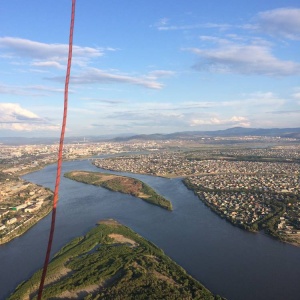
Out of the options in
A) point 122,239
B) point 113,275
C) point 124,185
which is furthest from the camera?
point 124,185

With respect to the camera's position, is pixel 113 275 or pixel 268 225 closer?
pixel 113 275

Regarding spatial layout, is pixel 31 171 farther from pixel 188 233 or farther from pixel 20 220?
pixel 188 233

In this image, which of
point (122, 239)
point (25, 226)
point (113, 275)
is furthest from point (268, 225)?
point (25, 226)

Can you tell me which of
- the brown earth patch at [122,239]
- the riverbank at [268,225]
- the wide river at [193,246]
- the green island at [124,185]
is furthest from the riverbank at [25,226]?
the riverbank at [268,225]

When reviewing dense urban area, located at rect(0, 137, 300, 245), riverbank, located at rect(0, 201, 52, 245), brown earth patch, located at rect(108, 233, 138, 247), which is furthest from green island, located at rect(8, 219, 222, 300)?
dense urban area, located at rect(0, 137, 300, 245)

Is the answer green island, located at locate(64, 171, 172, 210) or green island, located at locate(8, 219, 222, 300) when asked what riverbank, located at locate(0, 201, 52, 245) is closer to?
green island, located at locate(8, 219, 222, 300)

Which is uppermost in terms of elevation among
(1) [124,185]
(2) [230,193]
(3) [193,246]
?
(2) [230,193]

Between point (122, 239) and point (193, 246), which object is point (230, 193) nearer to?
point (193, 246)

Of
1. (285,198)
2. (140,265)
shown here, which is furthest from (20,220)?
(285,198)
